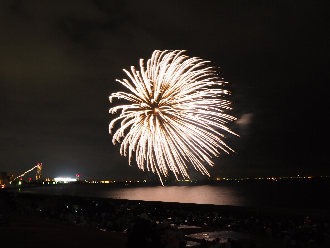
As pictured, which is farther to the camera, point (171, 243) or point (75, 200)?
point (75, 200)

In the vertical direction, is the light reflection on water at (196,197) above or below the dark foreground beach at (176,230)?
above

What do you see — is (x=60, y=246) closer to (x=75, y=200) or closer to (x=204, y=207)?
(x=204, y=207)

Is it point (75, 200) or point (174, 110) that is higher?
point (174, 110)

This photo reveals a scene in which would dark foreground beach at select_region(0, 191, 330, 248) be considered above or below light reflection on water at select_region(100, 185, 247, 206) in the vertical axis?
below

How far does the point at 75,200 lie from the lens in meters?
37.0

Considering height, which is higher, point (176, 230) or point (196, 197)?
point (196, 197)

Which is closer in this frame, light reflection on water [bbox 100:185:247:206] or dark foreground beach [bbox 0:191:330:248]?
dark foreground beach [bbox 0:191:330:248]

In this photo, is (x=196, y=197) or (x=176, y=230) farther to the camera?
(x=196, y=197)

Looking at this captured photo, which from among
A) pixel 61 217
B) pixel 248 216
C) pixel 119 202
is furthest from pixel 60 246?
pixel 119 202

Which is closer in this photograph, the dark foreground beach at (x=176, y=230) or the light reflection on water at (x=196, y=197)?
the dark foreground beach at (x=176, y=230)

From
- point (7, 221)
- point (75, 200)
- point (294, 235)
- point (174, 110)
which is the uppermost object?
point (174, 110)

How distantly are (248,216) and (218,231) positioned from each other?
5841 mm

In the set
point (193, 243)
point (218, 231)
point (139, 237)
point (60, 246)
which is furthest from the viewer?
point (218, 231)

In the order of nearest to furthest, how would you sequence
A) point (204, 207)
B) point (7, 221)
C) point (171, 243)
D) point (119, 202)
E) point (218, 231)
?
point (171, 243)
point (7, 221)
point (218, 231)
point (204, 207)
point (119, 202)
